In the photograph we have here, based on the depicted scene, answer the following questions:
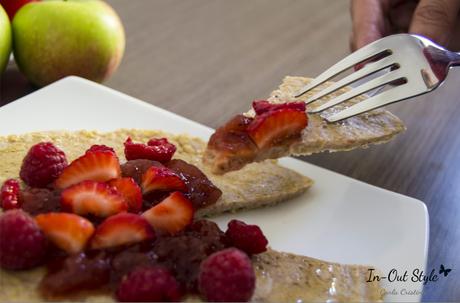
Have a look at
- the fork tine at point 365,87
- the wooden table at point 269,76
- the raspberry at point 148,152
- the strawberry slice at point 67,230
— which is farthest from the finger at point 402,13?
the strawberry slice at point 67,230

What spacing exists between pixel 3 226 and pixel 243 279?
57 cm

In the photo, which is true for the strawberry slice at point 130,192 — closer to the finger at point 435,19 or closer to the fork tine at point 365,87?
the fork tine at point 365,87

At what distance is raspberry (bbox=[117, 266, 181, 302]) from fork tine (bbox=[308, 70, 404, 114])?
792 millimetres

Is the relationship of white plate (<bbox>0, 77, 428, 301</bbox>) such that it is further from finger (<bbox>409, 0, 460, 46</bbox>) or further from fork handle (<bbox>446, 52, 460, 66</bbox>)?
finger (<bbox>409, 0, 460, 46</bbox>)

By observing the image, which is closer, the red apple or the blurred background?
the blurred background

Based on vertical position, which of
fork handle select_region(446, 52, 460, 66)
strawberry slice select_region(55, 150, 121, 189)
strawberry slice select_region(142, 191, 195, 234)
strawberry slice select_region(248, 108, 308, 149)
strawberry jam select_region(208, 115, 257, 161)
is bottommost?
strawberry slice select_region(142, 191, 195, 234)

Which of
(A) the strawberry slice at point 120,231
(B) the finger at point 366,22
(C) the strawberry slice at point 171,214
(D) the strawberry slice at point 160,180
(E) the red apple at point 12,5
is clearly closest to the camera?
(A) the strawberry slice at point 120,231

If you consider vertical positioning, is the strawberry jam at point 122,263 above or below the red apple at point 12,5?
below

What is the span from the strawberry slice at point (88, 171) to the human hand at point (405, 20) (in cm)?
118

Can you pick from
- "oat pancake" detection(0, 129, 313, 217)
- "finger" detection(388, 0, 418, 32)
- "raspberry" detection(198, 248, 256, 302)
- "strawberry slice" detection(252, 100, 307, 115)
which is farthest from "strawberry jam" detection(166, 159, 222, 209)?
"finger" detection(388, 0, 418, 32)

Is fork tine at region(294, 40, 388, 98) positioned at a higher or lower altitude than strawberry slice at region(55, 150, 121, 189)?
higher

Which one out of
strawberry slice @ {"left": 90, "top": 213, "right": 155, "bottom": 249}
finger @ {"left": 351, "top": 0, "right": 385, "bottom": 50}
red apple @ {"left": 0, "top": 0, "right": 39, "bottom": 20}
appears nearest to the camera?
strawberry slice @ {"left": 90, "top": 213, "right": 155, "bottom": 249}

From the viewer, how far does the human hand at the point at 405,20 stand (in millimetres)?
2385

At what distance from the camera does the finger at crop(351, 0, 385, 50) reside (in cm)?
253
